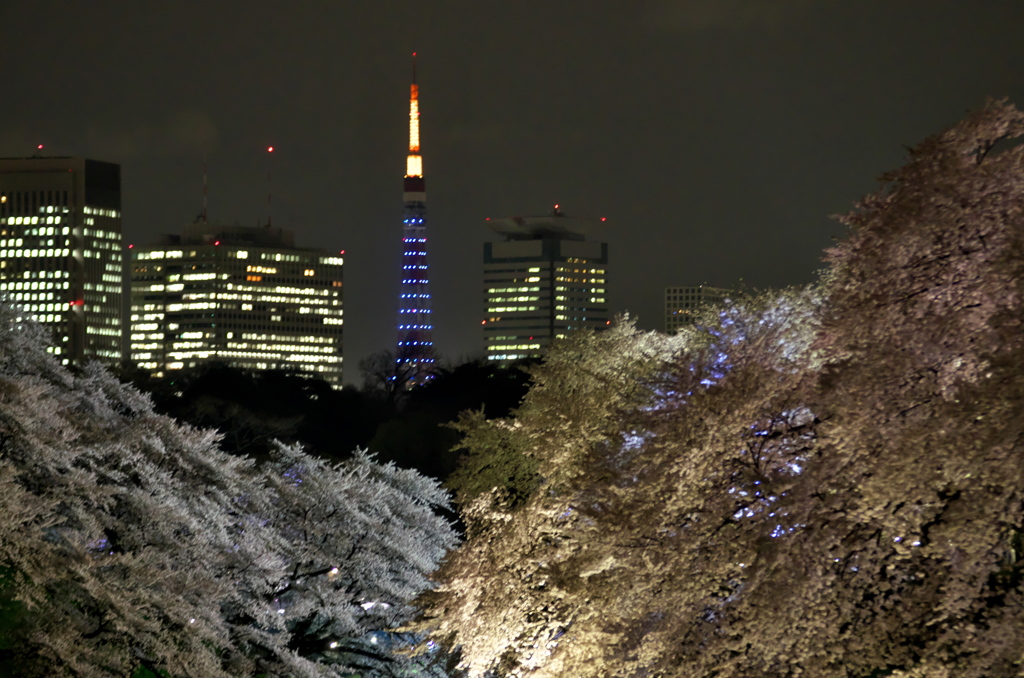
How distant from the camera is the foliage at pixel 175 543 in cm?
1742

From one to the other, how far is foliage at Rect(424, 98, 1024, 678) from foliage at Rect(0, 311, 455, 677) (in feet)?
23.6

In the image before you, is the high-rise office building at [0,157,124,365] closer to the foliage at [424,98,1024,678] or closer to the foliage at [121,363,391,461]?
the foliage at [121,363,391,461]

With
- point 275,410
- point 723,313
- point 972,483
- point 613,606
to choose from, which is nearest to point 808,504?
point 972,483

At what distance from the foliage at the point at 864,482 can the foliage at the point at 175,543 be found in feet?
23.6

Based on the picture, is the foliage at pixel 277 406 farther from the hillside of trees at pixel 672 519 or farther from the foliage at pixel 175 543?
the hillside of trees at pixel 672 519

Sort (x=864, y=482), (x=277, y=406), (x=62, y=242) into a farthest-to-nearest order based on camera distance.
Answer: (x=62, y=242) → (x=277, y=406) → (x=864, y=482)

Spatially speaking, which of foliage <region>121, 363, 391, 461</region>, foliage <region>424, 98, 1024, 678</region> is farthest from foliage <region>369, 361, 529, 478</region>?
foliage <region>424, 98, 1024, 678</region>

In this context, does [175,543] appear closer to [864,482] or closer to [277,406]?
[864,482]

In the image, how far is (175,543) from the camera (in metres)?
21.1

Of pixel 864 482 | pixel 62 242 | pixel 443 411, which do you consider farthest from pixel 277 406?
pixel 62 242

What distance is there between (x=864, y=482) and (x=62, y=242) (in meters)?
197

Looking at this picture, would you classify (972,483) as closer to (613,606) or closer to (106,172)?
(613,606)

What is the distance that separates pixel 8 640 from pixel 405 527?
1361 cm

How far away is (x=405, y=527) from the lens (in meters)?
29.8
